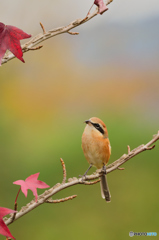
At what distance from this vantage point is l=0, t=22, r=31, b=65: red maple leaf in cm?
69

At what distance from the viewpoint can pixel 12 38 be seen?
71 cm

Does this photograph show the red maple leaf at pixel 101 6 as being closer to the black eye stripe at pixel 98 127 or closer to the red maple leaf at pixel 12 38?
the red maple leaf at pixel 12 38

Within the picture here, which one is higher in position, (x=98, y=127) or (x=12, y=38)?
(x=12, y=38)

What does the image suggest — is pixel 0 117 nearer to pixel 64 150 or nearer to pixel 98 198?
pixel 64 150

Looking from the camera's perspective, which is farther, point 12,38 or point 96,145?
point 96,145

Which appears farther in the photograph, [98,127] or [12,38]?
[98,127]

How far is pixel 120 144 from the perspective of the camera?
298cm

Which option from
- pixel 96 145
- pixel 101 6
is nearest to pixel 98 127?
pixel 96 145

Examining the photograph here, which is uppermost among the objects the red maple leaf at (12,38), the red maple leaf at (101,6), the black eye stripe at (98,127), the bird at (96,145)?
the red maple leaf at (101,6)

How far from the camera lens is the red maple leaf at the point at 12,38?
27.0 inches

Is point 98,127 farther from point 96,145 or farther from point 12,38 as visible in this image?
point 12,38

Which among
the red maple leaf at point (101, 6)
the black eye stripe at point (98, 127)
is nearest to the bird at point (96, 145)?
the black eye stripe at point (98, 127)

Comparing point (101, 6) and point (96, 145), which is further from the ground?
point (101, 6)

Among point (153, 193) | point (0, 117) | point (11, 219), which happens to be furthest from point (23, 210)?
point (0, 117)
